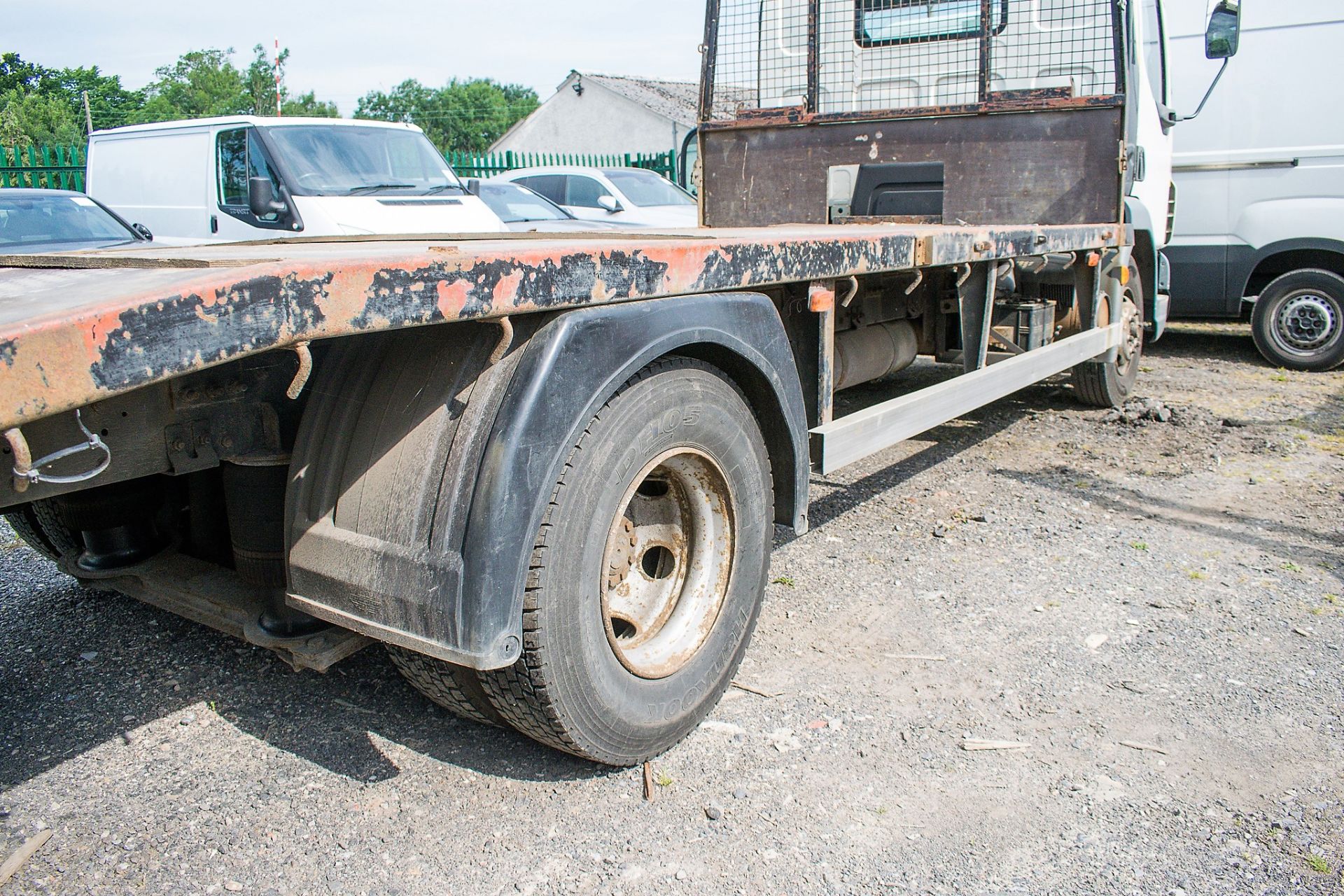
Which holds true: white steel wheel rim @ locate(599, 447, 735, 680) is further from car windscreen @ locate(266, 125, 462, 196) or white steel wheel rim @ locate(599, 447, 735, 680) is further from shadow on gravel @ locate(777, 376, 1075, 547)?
car windscreen @ locate(266, 125, 462, 196)

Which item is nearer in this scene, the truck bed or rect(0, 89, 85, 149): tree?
the truck bed

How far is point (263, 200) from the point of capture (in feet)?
26.8

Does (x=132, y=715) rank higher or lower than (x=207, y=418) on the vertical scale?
lower

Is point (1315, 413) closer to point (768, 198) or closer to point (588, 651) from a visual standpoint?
point (768, 198)

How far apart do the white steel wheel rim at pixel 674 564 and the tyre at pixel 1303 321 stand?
24.4ft

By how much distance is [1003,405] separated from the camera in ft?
22.4

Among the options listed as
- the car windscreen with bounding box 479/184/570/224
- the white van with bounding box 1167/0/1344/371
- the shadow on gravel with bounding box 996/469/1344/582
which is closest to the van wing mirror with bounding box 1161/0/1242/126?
the white van with bounding box 1167/0/1344/371

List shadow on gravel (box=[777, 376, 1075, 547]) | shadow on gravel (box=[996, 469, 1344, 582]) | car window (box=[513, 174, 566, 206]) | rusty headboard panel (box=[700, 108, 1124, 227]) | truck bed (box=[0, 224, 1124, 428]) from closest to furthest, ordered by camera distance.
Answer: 1. truck bed (box=[0, 224, 1124, 428])
2. shadow on gravel (box=[996, 469, 1344, 582])
3. shadow on gravel (box=[777, 376, 1075, 547])
4. rusty headboard panel (box=[700, 108, 1124, 227])
5. car window (box=[513, 174, 566, 206])

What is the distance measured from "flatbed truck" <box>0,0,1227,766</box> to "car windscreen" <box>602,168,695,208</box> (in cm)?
1083

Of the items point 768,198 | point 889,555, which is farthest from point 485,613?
point 768,198

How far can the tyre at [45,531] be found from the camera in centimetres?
292

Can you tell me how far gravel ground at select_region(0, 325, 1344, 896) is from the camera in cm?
214

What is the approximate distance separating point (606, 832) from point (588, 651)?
1.39 ft

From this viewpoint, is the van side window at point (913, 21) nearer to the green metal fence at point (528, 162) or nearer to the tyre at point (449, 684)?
the tyre at point (449, 684)
